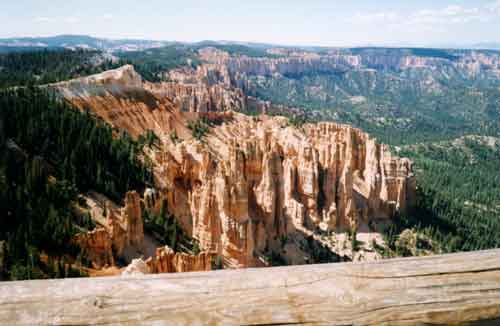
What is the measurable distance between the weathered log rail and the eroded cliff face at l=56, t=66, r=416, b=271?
62.4 feet

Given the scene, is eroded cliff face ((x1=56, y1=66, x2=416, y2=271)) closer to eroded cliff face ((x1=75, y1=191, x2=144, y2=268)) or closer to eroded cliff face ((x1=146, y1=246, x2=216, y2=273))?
eroded cliff face ((x1=75, y1=191, x2=144, y2=268))

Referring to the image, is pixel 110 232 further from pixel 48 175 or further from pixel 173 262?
pixel 48 175

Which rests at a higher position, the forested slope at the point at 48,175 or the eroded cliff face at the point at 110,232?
the forested slope at the point at 48,175

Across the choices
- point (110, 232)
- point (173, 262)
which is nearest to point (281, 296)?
point (173, 262)

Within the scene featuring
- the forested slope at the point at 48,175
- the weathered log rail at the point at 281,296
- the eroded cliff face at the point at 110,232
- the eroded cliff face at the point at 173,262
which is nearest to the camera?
the weathered log rail at the point at 281,296

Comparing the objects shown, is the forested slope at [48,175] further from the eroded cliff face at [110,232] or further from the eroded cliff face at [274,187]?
the eroded cliff face at [274,187]

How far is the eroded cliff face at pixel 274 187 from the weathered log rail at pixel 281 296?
19.0 metres

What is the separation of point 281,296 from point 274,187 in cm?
2752

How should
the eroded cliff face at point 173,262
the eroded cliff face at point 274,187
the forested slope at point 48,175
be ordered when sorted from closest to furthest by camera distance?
1. the eroded cliff face at point 173,262
2. the forested slope at point 48,175
3. the eroded cliff face at point 274,187

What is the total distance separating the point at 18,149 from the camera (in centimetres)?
2556

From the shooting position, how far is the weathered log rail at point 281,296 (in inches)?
62.7

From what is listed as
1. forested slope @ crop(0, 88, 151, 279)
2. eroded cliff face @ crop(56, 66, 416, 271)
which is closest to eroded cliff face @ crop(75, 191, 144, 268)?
eroded cliff face @ crop(56, 66, 416, 271)

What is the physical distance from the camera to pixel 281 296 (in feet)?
5.50

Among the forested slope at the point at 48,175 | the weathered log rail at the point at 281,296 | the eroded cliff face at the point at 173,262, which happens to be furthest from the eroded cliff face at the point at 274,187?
the weathered log rail at the point at 281,296
